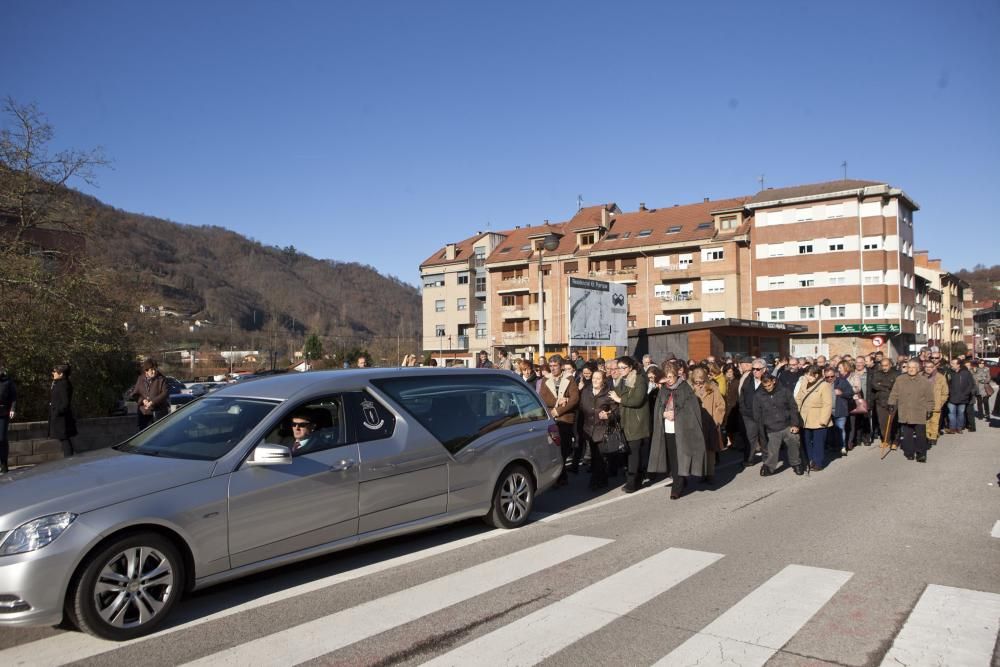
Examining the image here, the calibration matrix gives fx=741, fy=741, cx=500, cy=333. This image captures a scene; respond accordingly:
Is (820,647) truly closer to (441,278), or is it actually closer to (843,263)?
(843,263)

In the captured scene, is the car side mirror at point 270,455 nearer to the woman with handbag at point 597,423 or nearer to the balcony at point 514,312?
the woman with handbag at point 597,423

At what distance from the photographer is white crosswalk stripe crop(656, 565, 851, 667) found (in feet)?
14.0

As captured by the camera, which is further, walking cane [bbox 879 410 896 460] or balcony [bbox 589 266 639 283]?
balcony [bbox 589 266 639 283]

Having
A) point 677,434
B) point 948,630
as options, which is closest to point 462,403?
point 677,434

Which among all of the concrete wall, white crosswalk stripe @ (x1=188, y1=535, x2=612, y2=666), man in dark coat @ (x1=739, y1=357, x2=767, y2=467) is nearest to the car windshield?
white crosswalk stripe @ (x1=188, y1=535, x2=612, y2=666)

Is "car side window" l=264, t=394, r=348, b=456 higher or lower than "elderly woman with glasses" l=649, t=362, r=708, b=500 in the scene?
higher

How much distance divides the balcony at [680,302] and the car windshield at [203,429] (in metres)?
57.3

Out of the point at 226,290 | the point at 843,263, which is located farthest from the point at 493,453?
the point at 226,290

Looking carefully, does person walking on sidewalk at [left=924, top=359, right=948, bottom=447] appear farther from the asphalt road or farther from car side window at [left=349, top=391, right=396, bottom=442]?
car side window at [left=349, top=391, right=396, bottom=442]

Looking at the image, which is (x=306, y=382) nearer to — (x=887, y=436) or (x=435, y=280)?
(x=887, y=436)

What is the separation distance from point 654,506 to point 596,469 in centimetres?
143

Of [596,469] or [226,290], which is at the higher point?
[226,290]

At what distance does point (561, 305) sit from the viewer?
6531 centimetres

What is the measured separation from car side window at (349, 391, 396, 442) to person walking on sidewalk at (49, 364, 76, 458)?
305 inches
